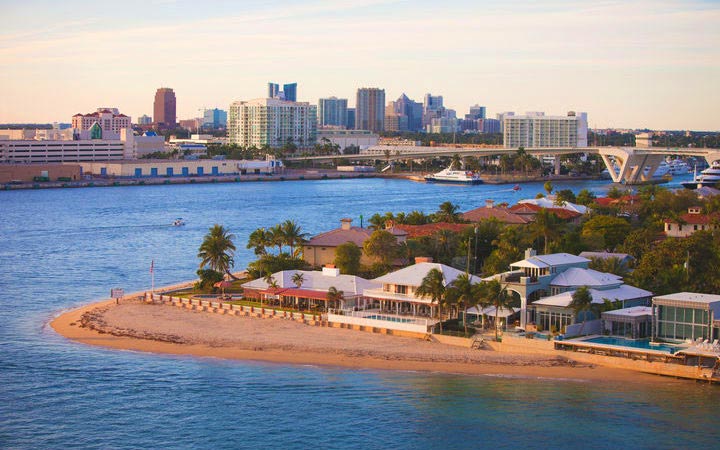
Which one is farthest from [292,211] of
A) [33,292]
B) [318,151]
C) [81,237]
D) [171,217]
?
[318,151]

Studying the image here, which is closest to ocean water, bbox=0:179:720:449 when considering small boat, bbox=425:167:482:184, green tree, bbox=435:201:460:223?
green tree, bbox=435:201:460:223

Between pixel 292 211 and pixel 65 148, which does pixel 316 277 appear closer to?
pixel 292 211

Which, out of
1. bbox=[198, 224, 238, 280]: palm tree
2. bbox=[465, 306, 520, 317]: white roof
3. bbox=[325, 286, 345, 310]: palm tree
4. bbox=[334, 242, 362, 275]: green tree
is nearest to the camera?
bbox=[465, 306, 520, 317]: white roof

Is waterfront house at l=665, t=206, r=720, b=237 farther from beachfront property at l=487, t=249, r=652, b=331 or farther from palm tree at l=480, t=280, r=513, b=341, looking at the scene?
palm tree at l=480, t=280, r=513, b=341

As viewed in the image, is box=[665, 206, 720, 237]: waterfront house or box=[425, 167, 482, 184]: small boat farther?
box=[425, 167, 482, 184]: small boat

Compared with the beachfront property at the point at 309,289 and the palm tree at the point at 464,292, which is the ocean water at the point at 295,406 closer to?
the palm tree at the point at 464,292

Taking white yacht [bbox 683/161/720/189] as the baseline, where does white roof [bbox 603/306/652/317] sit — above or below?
below

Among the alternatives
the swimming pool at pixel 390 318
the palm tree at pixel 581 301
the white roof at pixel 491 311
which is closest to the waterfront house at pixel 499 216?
the white roof at pixel 491 311
